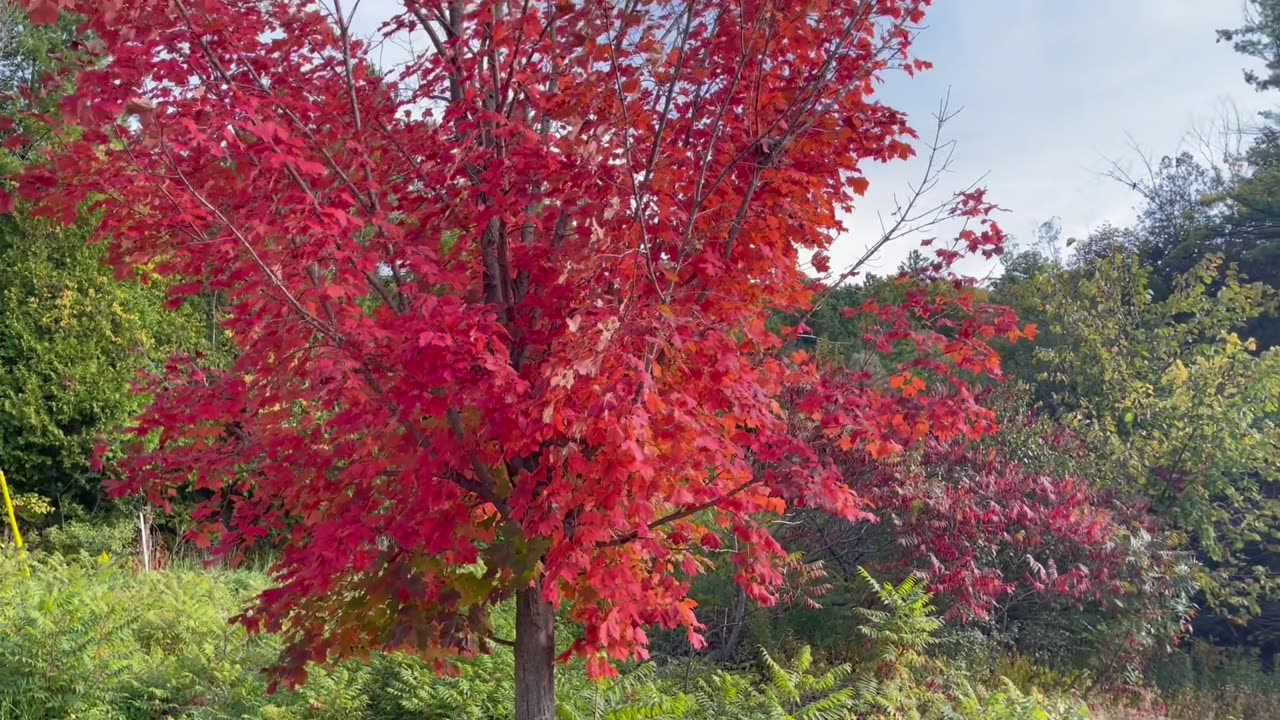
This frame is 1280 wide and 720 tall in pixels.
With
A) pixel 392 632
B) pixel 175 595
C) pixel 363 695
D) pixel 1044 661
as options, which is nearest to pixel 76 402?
pixel 175 595

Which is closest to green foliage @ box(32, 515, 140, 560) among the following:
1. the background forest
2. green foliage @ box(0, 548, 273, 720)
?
the background forest

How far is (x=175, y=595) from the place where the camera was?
24.7ft

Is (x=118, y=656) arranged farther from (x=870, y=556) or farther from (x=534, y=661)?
(x=870, y=556)

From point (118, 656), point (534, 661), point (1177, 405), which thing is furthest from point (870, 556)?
point (118, 656)

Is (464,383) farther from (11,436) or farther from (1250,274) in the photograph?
(1250,274)

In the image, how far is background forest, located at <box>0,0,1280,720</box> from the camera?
18.2ft

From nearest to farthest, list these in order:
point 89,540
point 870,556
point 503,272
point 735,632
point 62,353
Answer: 1. point 503,272
2. point 735,632
3. point 870,556
4. point 89,540
5. point 62,353

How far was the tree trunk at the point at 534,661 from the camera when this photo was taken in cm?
413

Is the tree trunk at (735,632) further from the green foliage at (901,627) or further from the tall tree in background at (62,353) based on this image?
the tall tree in background at (62,353)

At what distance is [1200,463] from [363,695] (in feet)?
32.3

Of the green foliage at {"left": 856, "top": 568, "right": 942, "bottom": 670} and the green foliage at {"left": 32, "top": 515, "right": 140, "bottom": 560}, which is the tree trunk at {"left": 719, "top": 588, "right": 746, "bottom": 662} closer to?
the green foliage at {"left": 856, "top": 568, "right": 942, "bottom": 670}

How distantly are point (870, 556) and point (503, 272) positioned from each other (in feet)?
18.5

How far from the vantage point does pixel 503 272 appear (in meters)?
3.93

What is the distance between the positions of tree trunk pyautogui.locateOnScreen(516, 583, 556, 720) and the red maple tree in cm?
1
